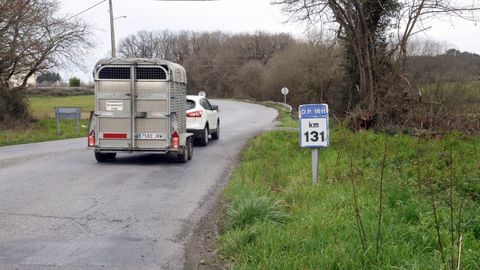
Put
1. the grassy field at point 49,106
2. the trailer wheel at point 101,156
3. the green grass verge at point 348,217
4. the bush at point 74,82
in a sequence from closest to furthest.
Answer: the green grass verge at point 348,217, the trailer wheel at point 101,156, the grassy field at point 49,106, the bush at point 74,82

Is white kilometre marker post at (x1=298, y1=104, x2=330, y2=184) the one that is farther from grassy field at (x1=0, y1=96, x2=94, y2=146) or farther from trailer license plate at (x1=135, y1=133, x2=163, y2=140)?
grassy field at (x1=0, y1=96, x2=94, y2=146)

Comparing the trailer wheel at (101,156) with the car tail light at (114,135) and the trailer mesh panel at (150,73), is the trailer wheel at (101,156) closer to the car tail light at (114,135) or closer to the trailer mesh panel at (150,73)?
the car tail light at (114,135)

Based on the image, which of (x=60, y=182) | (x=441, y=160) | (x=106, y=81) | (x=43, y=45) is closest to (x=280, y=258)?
(x=441, y=160)

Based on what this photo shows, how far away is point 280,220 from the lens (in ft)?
20.4

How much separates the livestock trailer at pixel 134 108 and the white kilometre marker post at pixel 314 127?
5.13 m

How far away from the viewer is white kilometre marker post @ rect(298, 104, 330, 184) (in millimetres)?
8289

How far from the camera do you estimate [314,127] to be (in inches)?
327

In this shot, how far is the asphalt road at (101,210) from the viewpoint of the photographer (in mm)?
5430

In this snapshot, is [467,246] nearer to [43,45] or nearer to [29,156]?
[29,156]

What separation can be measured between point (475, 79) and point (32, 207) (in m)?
18.0

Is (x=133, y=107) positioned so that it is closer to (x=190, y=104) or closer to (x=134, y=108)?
(x=134, y=108)

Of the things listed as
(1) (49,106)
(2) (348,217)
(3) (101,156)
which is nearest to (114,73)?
(3) (101,156)

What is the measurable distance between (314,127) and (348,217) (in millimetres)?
2641

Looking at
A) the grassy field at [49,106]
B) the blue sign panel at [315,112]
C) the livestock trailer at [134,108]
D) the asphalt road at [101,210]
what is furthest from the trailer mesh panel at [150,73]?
the grassy field at [49,106]
